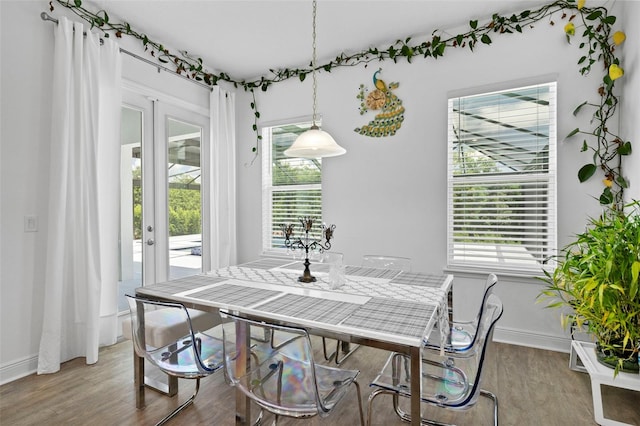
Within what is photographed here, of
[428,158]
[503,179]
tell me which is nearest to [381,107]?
[428,158]

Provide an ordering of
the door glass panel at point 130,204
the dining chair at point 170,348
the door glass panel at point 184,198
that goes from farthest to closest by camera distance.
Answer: the door glass panel at point 184,198 < the door glass panel at point 130,204 < the dining chair at point 170,348

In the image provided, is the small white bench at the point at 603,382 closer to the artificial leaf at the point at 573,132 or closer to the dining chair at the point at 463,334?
the dining chair at the point at 463,334

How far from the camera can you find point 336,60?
3.61m

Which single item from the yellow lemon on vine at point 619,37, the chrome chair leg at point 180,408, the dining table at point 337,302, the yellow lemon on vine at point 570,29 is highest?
the yellow lemon on vine at point 570,29

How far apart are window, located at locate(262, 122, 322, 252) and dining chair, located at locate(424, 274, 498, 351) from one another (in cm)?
203

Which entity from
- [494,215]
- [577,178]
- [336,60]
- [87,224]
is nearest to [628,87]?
[577,178]

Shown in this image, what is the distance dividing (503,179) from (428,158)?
69cm

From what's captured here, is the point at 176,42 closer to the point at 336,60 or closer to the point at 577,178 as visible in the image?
the point at 336,60

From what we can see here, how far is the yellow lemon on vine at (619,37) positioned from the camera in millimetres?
2428

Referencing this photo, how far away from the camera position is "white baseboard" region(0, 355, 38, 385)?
224cm

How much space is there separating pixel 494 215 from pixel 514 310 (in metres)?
0.87

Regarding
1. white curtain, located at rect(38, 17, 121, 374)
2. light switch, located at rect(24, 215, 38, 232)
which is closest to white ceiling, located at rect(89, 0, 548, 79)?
white curtain, located at rect(38, 17, 121, 374)

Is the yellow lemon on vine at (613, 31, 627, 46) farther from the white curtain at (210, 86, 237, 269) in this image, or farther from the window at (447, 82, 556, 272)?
the white curtain at (210, 86, 237, 269)

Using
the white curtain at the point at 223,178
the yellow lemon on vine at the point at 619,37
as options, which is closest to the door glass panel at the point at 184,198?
the white curtain at the point at 223,178
